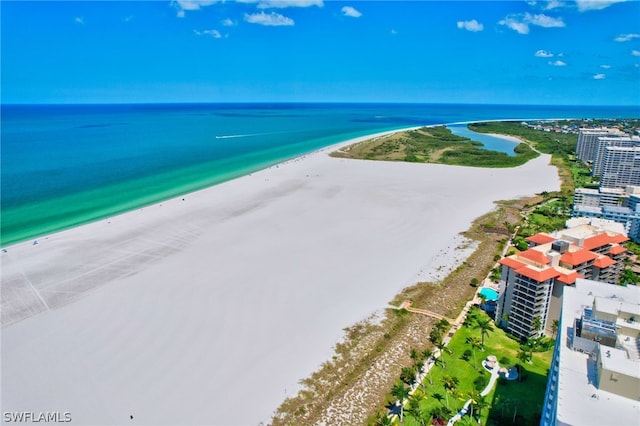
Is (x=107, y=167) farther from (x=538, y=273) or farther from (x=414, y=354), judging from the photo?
(x=538, y=273)

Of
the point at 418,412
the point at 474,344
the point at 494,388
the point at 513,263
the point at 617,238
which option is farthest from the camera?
the point at 617,238

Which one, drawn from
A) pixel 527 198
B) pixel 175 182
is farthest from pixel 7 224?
pixel 527 198

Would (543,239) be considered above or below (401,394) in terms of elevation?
above

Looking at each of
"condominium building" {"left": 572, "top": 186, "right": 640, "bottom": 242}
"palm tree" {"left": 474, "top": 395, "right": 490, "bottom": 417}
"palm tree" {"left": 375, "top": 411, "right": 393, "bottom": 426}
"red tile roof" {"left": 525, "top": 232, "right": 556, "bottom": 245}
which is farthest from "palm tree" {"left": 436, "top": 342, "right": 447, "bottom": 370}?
"condominium building" {"left": 572, "top": 186, "right": 640, "bottom": 242}

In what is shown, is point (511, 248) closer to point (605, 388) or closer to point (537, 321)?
point (537, 321)

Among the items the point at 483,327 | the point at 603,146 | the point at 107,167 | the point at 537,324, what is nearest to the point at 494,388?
the point at 483,327

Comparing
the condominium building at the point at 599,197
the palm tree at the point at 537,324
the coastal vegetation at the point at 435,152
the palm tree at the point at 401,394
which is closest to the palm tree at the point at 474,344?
the palm tree at the point at 537,324
